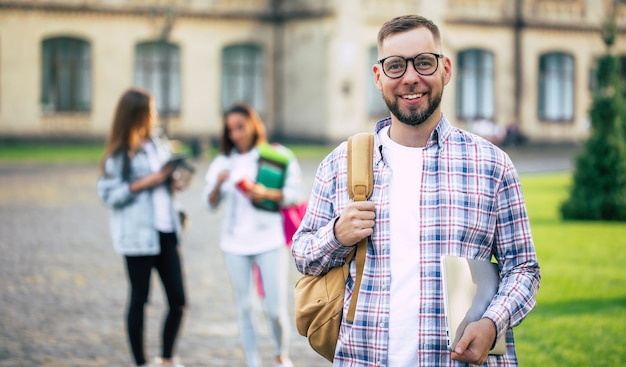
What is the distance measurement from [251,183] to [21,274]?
507 centimetres

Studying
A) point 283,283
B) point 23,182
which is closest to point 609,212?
point 283,283

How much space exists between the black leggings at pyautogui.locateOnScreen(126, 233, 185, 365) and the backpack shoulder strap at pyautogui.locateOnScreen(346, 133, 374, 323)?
356cm

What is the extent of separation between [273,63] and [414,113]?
3721 cm

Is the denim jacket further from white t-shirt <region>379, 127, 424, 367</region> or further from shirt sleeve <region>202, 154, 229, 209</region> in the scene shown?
white t-shirt <region>379, 127, 424, 367</region>

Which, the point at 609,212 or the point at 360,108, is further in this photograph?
the point at 360,108

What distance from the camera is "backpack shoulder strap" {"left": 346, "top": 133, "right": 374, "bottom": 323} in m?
3.06

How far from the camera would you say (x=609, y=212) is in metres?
16.4

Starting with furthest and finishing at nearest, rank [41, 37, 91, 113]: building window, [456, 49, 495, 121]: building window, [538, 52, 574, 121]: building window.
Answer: [538, 52, 574, 121]: building window < [456, 49, 495, 121]: building window < [41, 37, 91, 113]: building window

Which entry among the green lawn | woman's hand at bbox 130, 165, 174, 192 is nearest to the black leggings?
woman's hand at bbox 130, 165, 174, 192

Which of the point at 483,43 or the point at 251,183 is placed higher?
the point at 483,43

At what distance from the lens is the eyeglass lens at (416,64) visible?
10.1ft

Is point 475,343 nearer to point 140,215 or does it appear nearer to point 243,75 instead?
point 140,215

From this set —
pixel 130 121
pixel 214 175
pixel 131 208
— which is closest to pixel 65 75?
pixel 214 175

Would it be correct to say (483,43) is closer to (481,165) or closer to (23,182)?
(23,182)
